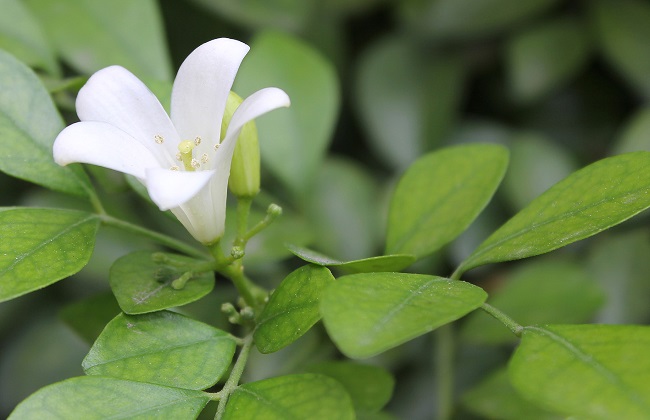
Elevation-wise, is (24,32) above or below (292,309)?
above

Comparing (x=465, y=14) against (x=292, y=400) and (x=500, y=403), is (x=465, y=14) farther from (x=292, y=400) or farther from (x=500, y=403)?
(x=292, y=400)

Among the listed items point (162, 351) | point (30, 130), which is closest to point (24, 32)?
point (30, 130)

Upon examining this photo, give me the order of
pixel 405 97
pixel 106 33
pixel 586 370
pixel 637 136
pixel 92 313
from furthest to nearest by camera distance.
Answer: pixel 405 97
pixel 637 136
pixel 106 33
pixel 92 313
pixel 586 370

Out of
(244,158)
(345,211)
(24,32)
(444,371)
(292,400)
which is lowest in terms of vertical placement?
(444,371)

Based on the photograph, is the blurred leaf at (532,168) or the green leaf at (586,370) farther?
the blurred leaf at (532,168)

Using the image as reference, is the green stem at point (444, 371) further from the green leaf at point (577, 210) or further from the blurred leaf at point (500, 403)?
the green leaf at point (577, 210)

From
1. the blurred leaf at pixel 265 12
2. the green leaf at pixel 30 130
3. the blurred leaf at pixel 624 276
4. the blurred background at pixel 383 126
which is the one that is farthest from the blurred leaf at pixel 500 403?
the blurred leaf at pixel 265 12
